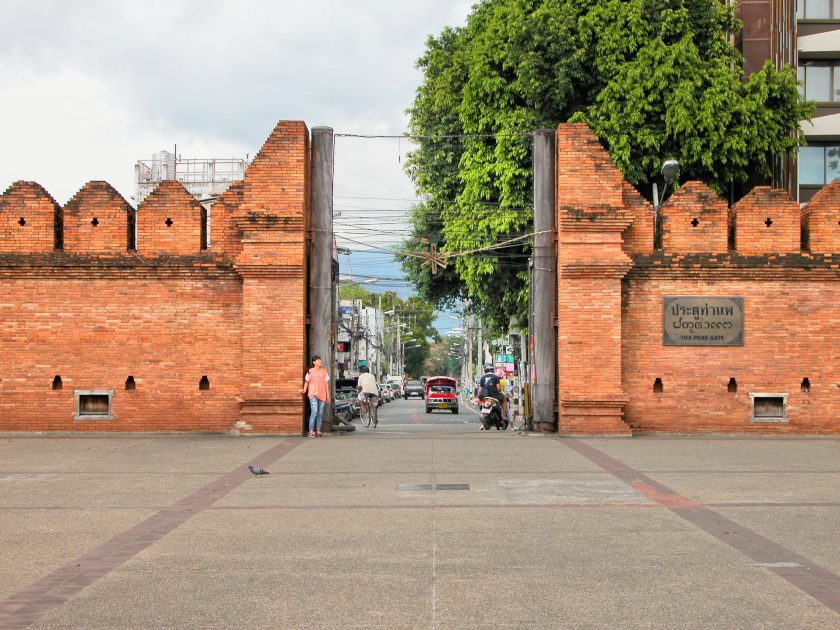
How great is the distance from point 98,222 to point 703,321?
12214 millimetres

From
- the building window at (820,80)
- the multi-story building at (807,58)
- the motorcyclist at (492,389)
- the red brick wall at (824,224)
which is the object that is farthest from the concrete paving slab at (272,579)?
the building window at (820,80)

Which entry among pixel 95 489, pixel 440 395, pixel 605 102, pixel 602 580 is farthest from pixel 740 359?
pixel 440 395

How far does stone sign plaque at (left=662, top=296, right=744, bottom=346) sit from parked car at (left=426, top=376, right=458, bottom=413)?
99.5 ft

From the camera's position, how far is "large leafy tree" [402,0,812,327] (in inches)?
1056

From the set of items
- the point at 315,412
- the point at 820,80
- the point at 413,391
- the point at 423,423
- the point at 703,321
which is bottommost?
the point at 413,391

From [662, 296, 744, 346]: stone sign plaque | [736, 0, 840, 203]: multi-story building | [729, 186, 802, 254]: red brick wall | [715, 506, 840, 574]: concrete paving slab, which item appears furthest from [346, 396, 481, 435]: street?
[736, 0, 840, 203]: multi-story building

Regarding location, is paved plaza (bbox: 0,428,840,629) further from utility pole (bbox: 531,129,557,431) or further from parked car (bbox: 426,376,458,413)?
parked car (bbox: 426,376,458,413)

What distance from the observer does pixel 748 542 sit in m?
8.23

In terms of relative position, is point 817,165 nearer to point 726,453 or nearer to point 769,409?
point 769,409

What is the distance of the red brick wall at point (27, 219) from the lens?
19.6m

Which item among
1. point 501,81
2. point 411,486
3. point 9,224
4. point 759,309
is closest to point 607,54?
point 501,81

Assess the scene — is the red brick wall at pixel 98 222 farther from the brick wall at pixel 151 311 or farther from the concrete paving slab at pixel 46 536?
the concrete paving slab at pixel 46 536

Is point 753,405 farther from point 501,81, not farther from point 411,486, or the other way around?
point 501,81

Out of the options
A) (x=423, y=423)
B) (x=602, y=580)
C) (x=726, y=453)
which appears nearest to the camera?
(x=602, y=580)
